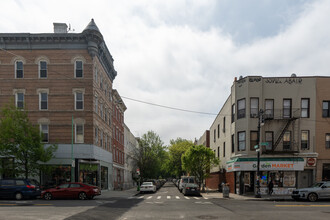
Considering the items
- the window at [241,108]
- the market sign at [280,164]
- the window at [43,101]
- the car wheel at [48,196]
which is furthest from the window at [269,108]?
the window at [43,101]

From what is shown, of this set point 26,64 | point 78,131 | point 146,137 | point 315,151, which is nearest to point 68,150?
point 78,131

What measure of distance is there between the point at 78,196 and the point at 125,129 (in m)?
35.0

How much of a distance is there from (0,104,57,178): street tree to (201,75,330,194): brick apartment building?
1881 cm

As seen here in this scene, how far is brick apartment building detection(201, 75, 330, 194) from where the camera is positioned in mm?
29156

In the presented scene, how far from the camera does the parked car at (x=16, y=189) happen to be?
75.5ft

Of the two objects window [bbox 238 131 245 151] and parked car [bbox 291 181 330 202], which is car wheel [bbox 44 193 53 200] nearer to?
window [bbox 238 131 245 151]

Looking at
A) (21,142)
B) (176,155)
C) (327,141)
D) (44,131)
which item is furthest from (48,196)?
(176,155)

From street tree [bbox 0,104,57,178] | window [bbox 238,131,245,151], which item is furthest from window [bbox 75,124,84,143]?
window [bbox 238,131,245,151]

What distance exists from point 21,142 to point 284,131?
80.1 feet

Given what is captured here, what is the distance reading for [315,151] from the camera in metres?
29.7

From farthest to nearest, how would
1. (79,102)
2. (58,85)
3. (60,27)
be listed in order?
(60,27) < (79,102) < (58,85)

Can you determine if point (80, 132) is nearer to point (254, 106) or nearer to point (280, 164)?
point (254, 106)

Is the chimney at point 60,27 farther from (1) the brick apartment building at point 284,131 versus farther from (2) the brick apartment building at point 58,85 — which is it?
(1) the brick apartment building at point 284,131

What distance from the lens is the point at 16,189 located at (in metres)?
23.1
